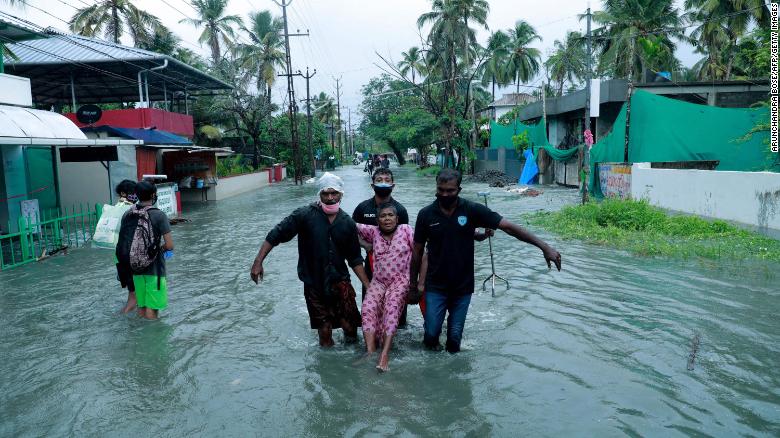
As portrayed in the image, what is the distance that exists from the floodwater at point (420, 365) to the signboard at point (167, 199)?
923 cm

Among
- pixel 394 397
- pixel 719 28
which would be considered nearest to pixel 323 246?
pixel 394 397

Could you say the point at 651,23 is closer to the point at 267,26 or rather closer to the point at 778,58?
the point at 778,58

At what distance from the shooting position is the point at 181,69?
23.4 meters

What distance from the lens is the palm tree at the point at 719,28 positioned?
1197 inches

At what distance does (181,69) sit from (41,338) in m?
18.9

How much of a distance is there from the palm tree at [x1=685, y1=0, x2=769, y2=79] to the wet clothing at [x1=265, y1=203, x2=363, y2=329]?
28982 millimetres

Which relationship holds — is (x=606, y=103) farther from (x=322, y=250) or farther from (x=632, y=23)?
(x=322, y=250)

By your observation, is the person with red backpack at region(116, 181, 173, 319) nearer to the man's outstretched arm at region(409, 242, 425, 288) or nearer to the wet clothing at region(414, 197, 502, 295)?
the man's outstretched arm at region(409, 242, 425, 288)

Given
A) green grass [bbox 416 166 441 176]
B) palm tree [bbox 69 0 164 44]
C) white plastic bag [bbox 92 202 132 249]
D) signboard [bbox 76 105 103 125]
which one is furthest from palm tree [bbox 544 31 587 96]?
white plastic bag [bbox 92 202 132 249]

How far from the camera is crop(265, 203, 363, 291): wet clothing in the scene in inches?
208

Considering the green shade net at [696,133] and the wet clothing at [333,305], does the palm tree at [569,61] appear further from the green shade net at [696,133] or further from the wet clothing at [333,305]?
the wet clothing at [333,305]

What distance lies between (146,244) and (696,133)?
47.6 ft

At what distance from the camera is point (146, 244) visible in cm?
626

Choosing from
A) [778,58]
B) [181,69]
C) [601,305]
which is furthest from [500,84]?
[601,305]
